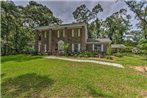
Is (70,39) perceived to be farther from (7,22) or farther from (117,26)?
(117,26)

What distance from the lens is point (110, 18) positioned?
169ft

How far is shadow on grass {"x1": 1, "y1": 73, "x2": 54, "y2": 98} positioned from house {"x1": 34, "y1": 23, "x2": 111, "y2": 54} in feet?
61.0

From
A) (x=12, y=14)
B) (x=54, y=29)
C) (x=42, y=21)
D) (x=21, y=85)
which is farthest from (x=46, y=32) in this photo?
(x=21, y=85)

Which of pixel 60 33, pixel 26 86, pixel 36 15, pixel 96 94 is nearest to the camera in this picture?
pixel 96 94

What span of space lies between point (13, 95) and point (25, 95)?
2.06ft

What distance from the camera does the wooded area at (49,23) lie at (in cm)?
3603

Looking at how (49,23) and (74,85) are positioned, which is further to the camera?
(49,23)

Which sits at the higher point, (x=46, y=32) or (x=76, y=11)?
(x=76, y=11)

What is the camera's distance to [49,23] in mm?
49750

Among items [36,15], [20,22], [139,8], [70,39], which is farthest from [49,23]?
[139,8]

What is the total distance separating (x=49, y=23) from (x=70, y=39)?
1819 centimetres

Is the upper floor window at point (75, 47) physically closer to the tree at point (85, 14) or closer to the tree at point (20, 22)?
the tree at point (20, 22)

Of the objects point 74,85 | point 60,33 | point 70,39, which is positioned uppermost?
point 60,33

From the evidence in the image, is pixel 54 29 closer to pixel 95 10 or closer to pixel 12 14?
pixel 12 14
